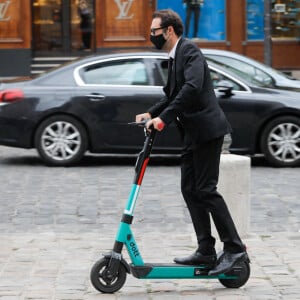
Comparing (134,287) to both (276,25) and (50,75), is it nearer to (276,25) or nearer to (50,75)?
(50,75)

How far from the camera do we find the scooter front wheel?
6.66 metres

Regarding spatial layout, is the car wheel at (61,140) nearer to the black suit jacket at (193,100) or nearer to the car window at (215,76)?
the car window at (215,76)

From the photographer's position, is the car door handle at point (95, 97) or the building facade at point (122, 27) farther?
the building facade at point (122, 27)

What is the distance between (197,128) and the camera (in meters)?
6.76

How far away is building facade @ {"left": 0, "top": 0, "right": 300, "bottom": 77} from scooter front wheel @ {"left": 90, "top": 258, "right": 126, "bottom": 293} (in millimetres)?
17289

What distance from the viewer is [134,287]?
276 inches

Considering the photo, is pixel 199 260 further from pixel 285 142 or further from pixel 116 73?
pixel 116 73

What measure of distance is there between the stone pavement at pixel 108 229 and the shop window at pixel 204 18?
409 inches

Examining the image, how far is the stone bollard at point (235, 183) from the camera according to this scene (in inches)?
338

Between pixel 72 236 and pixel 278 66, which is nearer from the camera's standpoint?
pixel 72 236

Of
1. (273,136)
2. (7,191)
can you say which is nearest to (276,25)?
(273,136)

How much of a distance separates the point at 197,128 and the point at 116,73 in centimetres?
705

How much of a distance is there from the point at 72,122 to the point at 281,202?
11.9 feet

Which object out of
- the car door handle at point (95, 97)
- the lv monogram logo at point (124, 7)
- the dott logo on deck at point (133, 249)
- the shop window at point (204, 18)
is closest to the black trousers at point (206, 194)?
the dott logo on deck at point (133, 249)
